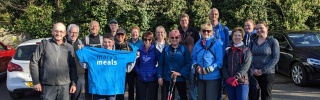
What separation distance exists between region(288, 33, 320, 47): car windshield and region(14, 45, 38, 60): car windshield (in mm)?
6551

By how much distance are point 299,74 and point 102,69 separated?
18.2 feet

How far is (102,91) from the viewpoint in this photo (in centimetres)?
468

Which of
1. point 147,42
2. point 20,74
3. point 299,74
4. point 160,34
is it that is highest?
point 160,34

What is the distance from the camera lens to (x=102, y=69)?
184 inches

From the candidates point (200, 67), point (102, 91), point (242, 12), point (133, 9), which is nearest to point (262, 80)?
point (200, 67)

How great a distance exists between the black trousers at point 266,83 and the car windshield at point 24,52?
4.64 meters

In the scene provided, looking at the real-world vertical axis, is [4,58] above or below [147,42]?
below

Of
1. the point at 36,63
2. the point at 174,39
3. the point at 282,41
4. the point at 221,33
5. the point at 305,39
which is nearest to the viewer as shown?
the point at 36,63

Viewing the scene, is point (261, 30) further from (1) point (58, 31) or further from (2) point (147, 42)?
(1) point (58, 31)

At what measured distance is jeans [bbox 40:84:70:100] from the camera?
4.40m

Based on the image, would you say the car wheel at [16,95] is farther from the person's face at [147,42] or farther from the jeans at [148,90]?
the person's face at [147,42]

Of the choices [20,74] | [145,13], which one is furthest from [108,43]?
[145,13]

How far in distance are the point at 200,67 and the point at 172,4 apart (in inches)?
290

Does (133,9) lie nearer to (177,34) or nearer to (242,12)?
(242,12)
